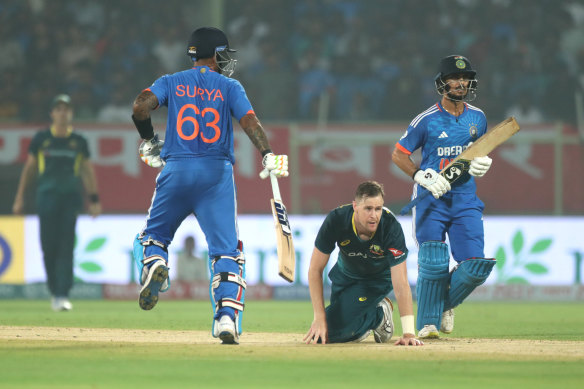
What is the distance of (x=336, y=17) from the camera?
687 inches

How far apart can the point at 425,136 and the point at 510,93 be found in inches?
375

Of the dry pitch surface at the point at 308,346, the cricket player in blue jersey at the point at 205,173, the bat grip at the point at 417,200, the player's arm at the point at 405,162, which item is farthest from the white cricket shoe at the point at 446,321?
the cricket player in blue jersey at the point at 205,173

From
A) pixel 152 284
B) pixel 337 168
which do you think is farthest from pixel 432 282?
pixel 337 168

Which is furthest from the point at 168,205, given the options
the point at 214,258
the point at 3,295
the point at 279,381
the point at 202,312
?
the point at 3,295

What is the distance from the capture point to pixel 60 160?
11.7 m

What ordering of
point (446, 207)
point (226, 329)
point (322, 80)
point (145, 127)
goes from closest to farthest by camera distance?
point (226, 329) → point (145, 127) → point (446, 207) → point (322, 80)

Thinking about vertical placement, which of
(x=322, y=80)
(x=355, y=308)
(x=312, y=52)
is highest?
(x=312, y=52)

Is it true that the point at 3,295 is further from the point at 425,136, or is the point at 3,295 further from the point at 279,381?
the point at 279,381

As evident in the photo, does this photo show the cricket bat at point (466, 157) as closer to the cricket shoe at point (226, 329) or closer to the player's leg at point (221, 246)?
the player's leg at point (221, 246)

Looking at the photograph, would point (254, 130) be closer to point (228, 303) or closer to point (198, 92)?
point (198, 92)

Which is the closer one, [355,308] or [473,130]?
[355,308]

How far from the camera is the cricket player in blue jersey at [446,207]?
7.20 meters

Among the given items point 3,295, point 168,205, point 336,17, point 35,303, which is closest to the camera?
point 168,205

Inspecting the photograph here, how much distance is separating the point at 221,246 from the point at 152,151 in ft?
2.75
